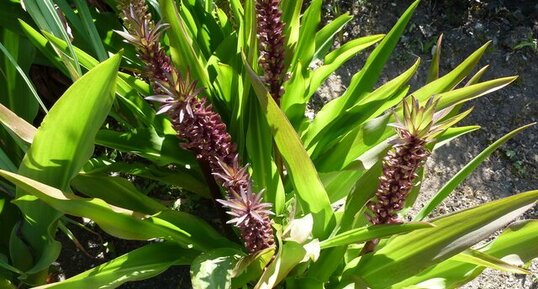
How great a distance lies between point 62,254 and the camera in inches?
89.0

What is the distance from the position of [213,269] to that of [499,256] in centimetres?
79

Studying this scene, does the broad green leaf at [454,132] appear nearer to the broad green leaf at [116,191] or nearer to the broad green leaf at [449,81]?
the broad green leaf at [449,81]

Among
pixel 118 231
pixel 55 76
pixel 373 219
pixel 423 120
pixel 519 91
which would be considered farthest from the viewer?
pixel 519 91

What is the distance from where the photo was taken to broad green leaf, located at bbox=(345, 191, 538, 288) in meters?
1.40

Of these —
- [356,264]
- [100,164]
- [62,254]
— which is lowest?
[62,254]

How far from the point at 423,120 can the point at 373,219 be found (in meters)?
0.37

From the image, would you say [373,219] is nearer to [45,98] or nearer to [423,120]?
[423,120]

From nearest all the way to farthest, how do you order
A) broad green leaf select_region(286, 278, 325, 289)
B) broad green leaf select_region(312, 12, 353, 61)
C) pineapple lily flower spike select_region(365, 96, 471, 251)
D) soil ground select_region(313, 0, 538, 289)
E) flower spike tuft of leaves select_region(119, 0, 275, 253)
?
pineapple lily flower spike select_region(365, 96, 471, 251), flower spike tuft of leaves select_region(119, 0, 275, 253), broad green leaf select_region(286, 278, 325, 289), broad green leaf select_region(312, 12, 353, 61), soil ground select_region(313, 0, 538, 289)

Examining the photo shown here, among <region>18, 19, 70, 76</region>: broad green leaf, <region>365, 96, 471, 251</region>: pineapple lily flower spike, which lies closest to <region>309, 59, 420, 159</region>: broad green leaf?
<region>365, 96, 471, 251</region>: pineapple lily flower spike

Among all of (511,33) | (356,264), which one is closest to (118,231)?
(356,264)

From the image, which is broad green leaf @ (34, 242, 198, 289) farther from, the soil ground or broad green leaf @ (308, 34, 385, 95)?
the soil ground

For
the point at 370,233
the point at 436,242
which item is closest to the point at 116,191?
the point at 370,233

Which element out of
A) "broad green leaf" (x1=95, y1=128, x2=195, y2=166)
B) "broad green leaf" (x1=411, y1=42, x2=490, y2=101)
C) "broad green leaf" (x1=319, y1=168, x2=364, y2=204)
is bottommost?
"broad green leaf" (x1=319, y1=168, x2=364, y2=204)

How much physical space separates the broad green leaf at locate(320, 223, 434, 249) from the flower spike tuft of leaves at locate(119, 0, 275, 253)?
21 centimetres
